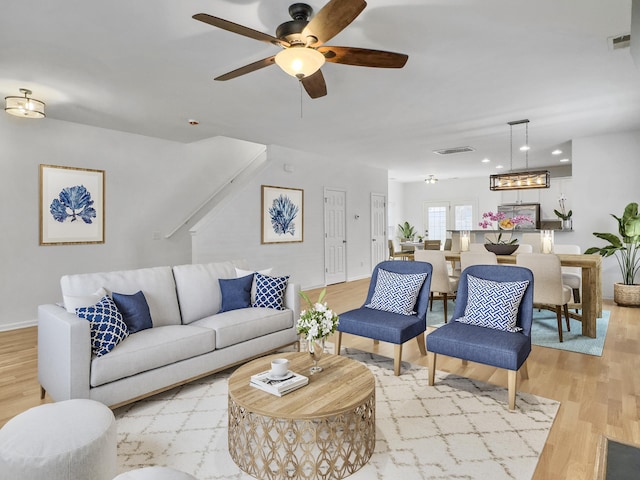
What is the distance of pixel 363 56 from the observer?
2406mm

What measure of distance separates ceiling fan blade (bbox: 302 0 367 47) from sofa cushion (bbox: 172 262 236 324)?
2325 millimetres

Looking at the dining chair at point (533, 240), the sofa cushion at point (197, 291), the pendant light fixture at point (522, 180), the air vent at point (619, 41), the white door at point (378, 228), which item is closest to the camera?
the air vent at point (619, 41)

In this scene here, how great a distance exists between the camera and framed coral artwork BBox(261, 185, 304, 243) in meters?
6.50

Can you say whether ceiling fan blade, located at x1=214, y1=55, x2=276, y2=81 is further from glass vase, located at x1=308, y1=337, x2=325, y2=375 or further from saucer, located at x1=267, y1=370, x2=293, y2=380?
saucer, located at x1=267, y1=370, x2=293, y2=380

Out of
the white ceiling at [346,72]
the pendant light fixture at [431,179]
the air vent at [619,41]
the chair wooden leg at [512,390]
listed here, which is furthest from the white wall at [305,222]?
the air vent at [619,41]

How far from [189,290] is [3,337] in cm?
272

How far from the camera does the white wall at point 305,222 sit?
591 cm

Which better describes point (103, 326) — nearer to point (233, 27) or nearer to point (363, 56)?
point (233, 27)

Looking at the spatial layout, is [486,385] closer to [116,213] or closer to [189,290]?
[189,290]

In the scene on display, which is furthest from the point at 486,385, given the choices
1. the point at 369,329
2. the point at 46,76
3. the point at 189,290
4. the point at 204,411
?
the point at 46,76

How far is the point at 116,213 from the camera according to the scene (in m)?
5.61

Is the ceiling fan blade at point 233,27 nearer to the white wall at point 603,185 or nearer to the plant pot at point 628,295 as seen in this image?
the white wall at point 603,185

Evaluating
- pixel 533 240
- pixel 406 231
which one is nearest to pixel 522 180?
pixel 533 240

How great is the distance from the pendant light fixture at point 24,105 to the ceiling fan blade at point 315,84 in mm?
3129
